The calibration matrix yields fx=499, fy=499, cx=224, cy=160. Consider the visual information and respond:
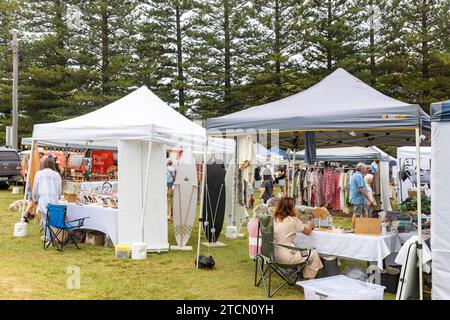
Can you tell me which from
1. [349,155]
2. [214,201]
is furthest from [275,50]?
[214,201]

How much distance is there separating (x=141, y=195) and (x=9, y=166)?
1133 centimetres

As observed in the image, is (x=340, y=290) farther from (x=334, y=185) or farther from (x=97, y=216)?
(x=334, y=185)

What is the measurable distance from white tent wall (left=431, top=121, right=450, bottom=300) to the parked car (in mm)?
15467

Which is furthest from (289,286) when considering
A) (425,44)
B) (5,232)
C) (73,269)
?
(425,44)

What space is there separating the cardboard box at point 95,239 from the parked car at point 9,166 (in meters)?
10.1

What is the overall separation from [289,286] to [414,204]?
2.37 m

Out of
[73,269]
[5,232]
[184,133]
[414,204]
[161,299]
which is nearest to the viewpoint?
[161,299]

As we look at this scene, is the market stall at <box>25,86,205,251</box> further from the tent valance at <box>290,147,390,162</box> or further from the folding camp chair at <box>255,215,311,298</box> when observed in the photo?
the tent valance at <box>290,147,390,162</box>

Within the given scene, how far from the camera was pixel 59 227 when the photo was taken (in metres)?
7.22

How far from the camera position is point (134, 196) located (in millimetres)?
7559

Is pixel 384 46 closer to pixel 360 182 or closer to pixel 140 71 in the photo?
pixel 140 71

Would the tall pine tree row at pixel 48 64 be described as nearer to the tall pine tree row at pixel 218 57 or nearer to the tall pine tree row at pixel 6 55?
the tall pine tree row at pixel 6 55

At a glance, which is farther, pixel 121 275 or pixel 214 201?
pixel 214 201
